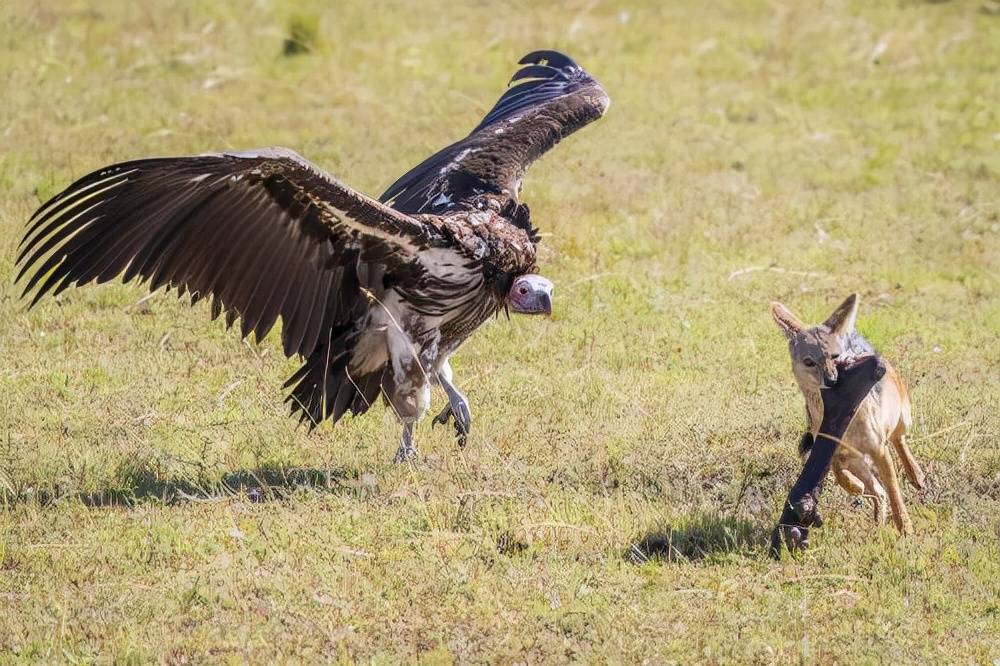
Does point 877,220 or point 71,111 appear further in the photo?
point 71,111

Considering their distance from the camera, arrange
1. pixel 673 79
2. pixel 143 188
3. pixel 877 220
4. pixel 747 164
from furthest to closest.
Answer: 1. pixel 673 79
2. pixel 747 164
3. pixel 877 220
4. pixel 143 188

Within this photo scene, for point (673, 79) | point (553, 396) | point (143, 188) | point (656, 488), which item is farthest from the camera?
point (673, 79)

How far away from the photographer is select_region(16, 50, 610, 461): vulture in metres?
7.08

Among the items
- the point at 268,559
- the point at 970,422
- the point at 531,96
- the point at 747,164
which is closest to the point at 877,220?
the point at 747,164

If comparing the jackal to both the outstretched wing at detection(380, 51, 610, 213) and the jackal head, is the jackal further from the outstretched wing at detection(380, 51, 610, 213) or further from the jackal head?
the outstretched wing at detection(380, 51, 610, 213)

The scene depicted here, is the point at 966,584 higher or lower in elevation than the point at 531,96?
lower

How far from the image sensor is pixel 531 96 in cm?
1045

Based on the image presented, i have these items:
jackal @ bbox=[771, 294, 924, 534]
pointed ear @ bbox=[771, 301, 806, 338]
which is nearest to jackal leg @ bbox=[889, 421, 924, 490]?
jackal @ bbox=[771, 294, 924, 534]

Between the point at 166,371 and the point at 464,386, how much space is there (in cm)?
207

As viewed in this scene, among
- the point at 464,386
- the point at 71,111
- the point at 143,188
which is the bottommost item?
the point at 464,386

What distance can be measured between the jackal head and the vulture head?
161cm

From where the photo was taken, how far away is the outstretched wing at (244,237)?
6988mm

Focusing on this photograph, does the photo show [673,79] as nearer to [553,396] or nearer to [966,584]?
[553,396]

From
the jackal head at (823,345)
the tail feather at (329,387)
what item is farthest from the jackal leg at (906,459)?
the tail feather at (329,387)
